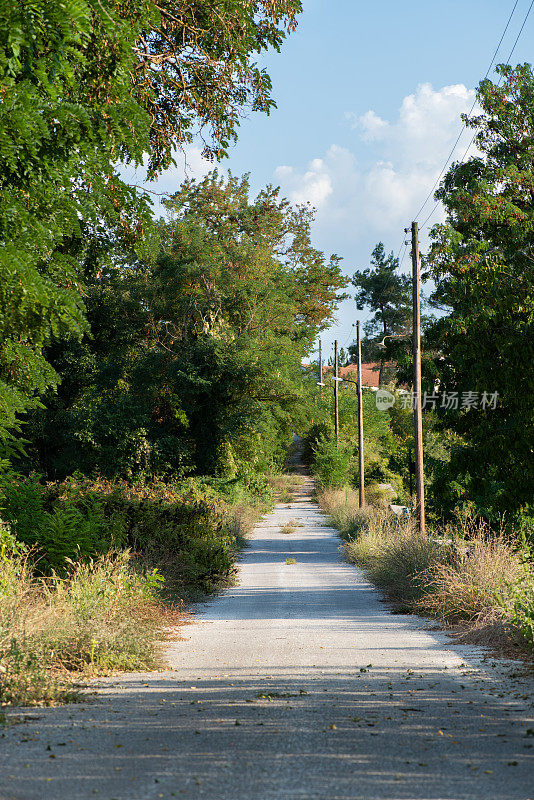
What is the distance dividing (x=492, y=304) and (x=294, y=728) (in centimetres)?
818

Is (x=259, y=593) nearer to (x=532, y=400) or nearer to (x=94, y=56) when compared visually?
(x=532, y=400)

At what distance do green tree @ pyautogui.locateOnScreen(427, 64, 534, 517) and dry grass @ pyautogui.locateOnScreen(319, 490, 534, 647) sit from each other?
1056 millimetres

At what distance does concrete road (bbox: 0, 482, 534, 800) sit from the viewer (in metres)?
4.39

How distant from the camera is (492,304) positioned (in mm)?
11945

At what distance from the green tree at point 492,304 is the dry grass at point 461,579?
3.46 ft

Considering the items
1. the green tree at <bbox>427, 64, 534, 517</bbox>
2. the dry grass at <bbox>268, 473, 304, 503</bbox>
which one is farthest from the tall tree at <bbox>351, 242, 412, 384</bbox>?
the green tree at <bbox>427, 64, 534, 517</bbox>

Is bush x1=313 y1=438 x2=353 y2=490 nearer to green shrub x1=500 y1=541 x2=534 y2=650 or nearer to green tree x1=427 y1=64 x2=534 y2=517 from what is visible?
green tree x1=427 y1=64 x2=534 y2=517

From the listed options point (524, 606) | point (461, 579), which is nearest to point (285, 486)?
point (461, 579)

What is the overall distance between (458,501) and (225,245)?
24761 millimetres

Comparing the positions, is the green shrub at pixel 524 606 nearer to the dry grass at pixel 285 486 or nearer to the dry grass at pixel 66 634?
the dry grass at pixel 66 634

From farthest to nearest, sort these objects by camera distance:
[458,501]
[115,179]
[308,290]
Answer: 1. [308,290]
2. [458,501]
3. [115,179]

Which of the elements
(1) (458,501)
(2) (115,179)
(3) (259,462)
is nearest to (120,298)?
(3) (259,462)

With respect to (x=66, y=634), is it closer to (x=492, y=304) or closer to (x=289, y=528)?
(x=492, y=304)

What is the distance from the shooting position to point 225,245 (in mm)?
40438
